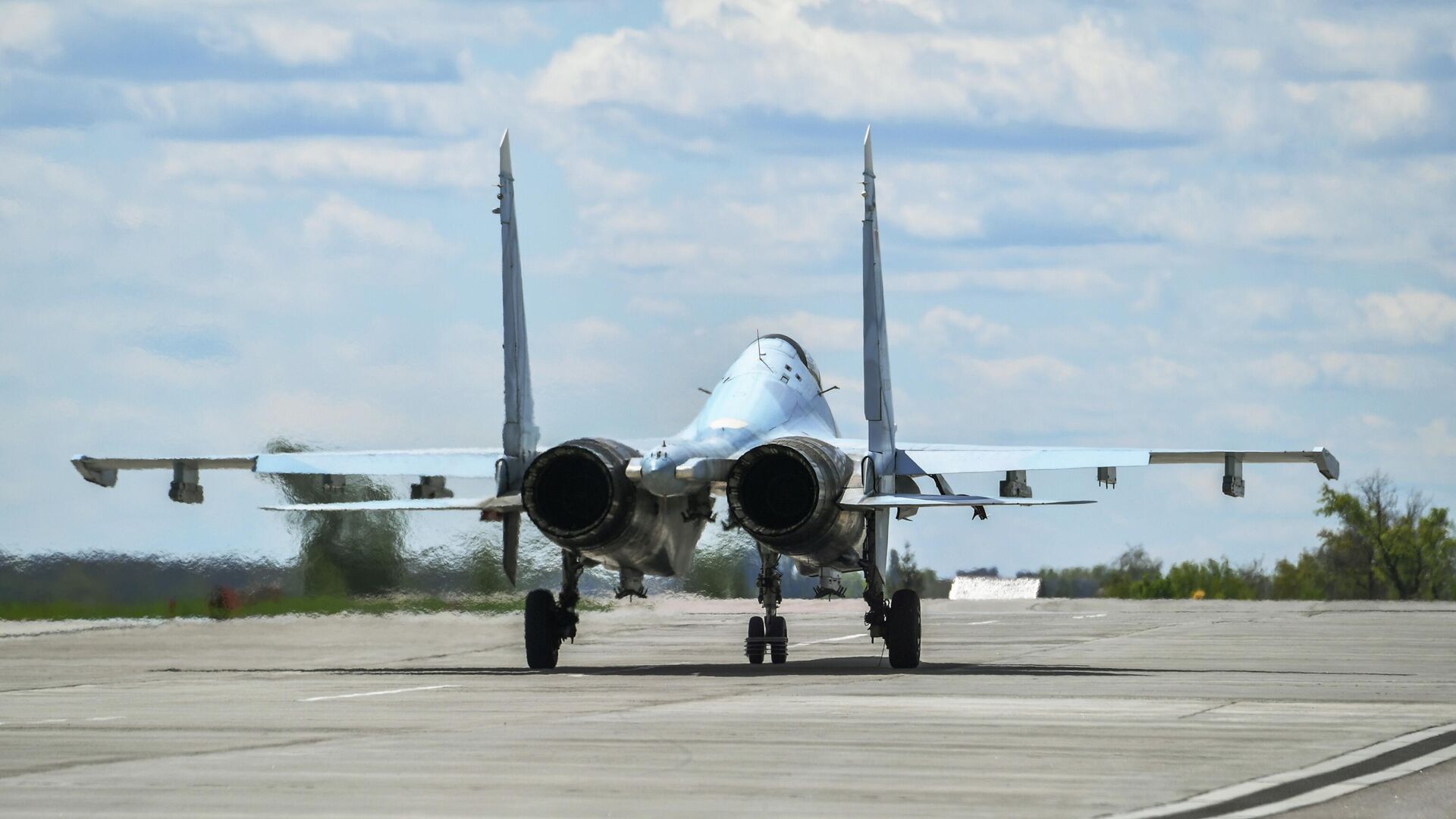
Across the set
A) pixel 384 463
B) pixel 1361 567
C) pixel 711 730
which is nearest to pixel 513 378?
pixel 384 463

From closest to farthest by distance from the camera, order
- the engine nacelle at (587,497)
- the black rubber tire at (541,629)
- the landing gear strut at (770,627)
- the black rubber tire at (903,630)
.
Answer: the engine nacelle at (587,497), the black rubber tire at (903,630), the black rubber tire at (541,629), the landing gear strut at (770,627)

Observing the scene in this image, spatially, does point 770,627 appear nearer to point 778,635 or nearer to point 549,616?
point 778,635

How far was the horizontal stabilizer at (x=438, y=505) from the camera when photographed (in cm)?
2236

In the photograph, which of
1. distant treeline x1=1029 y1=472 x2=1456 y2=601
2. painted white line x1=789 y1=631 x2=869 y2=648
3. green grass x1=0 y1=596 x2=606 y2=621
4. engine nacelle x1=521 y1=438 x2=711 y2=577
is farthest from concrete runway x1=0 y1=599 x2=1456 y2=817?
distant treeline x1=1029 y1=472 x2=1456 y2=601

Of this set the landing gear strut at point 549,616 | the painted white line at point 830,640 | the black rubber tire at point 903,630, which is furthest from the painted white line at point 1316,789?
the painted white line at point 830,640

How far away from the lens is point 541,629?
2370 cm

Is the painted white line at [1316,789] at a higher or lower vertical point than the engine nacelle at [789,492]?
lower

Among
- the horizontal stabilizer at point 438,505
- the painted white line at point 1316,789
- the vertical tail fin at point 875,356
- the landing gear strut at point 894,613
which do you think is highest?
the vertical tail fin at point 875,356

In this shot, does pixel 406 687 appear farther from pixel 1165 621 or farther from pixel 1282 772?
pixel 1165 621

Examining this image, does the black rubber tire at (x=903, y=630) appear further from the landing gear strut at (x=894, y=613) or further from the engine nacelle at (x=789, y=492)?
the engine nacelle at (x=789, y=492)

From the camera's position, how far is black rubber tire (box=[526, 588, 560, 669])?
23.7 m

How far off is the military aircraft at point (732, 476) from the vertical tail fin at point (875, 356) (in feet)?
0.07

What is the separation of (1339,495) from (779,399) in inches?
2713

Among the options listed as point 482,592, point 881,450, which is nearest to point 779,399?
point 881,450
